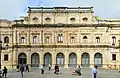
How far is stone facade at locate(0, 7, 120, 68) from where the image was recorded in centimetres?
6544

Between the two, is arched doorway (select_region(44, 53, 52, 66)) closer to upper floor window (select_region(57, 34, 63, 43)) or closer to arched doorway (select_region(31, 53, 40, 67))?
arched doorway (select_region(31, 53, 40, 67))

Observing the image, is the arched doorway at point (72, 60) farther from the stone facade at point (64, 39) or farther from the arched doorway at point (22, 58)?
the arched doorway at point (22, 58)

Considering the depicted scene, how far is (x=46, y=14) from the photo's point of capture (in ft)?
217

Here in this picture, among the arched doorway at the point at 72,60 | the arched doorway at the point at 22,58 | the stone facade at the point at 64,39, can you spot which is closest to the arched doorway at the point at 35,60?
the stone facade at the point at 64,39

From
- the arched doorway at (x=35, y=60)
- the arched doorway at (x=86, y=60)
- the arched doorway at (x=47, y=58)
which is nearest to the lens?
the arched doorway at (x=86, y=60)

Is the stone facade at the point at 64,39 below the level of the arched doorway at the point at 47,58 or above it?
above

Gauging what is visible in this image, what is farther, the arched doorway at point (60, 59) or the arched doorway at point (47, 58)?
the arched doorway at point (47, 58)

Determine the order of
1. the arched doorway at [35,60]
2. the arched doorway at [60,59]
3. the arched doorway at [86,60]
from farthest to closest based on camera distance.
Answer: the arched doorway at [60,59] < the arched doorway at [35,60] < the arched doorway at [86,60]

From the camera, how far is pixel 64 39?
6588cm

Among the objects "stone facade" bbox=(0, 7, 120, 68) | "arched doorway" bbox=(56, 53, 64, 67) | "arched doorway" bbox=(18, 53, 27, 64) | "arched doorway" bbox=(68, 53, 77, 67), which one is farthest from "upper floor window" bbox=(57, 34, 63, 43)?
"arched doorway" bbox=(18, 53, 27, 64)

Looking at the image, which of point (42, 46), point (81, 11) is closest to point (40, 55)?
point (42, 46)

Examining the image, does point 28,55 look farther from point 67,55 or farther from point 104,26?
point 104,26

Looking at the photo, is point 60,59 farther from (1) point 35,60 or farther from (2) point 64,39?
(1) point 35,60

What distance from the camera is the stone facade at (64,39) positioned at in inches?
2576
